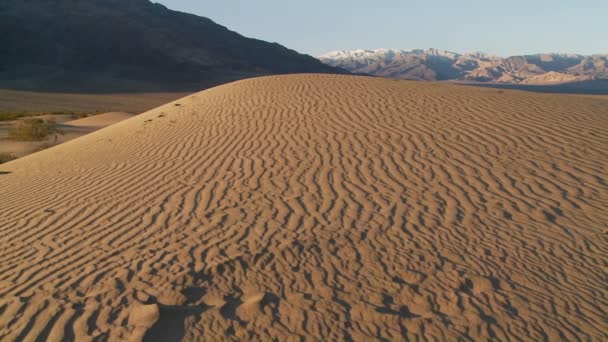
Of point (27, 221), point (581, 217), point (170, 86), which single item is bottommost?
point (170, 86)

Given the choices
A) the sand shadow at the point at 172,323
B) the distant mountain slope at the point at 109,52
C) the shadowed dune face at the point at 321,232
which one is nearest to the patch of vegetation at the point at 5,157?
the shadowed dune face at the point at 321,232

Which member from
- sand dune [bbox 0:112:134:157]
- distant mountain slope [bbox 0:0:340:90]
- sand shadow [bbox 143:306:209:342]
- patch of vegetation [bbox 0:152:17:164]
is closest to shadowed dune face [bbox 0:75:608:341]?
sand shadow [bbox 143:306:209:342]

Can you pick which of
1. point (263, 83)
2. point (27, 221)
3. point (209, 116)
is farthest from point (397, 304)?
point (263, 83)

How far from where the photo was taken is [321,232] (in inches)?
210

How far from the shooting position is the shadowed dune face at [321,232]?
155 inches

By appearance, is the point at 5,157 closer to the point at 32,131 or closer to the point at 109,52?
the point at 32,131

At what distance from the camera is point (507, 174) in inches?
272

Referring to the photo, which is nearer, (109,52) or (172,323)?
(172,323)

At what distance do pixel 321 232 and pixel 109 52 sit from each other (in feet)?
248

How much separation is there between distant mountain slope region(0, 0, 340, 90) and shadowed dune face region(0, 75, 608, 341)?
2063 inches

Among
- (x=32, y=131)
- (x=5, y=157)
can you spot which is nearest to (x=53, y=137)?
(x=32, y=131)

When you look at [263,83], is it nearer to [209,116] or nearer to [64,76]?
[209,116]

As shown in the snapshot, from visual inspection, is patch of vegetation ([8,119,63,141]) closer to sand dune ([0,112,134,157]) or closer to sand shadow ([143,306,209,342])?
sand dune ([0,112,134,157])

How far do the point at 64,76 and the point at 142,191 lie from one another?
60.2 meters
